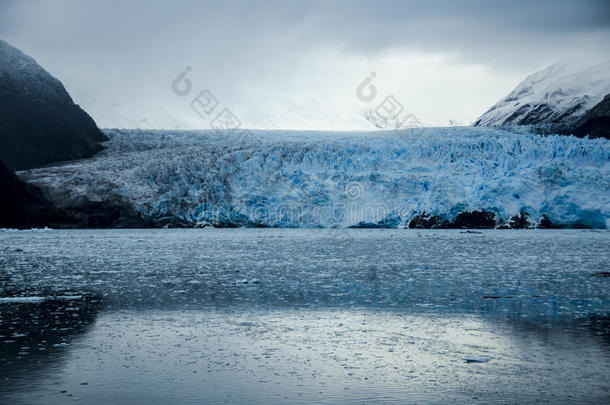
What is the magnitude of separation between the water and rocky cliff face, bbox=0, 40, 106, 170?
1989cm

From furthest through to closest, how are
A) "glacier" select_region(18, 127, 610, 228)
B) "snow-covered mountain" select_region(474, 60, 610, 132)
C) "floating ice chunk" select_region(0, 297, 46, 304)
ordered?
"snow-covered mountain" select_region(474, 60, 610, 132) → "glacier" select_region(18, 127, 610, 228) → "floating ice chunk" select_region(0, 297, 46, 304)

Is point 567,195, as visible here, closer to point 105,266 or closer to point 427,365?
point 105,266

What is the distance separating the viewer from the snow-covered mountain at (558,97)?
3372 cm

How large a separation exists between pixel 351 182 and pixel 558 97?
19.4m

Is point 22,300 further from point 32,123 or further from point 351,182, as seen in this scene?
point 32,123

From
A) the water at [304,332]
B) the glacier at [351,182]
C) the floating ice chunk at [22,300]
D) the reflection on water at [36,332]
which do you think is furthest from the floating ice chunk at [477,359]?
the glacier at [351,182]

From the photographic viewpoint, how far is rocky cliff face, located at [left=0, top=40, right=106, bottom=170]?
93.9 ft

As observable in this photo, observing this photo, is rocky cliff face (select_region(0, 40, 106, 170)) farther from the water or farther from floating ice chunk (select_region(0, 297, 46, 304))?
floating ice chunk (select_region(0, 297, 46, 304))

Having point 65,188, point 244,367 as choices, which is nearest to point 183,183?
point 65,188

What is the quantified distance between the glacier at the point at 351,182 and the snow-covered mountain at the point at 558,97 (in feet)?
25.0

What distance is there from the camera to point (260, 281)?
8508mm

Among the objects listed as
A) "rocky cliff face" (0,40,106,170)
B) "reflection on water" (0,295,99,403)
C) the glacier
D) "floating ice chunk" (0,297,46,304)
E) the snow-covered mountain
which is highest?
the snow-covered mountain

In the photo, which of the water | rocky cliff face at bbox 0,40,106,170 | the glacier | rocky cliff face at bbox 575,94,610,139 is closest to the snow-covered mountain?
rocky cliff face at bbox 575,94,610,139

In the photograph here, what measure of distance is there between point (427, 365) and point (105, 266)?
7.80 m
